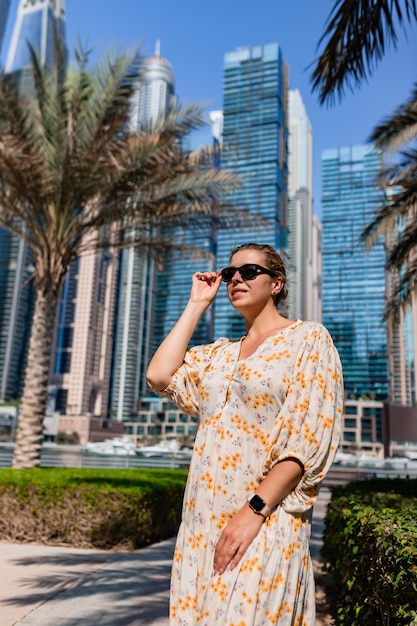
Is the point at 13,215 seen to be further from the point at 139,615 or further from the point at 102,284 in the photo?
the point at 102,284

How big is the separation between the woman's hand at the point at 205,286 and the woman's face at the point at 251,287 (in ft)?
0.42

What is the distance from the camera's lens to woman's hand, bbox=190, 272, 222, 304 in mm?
2104

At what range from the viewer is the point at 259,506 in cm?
155

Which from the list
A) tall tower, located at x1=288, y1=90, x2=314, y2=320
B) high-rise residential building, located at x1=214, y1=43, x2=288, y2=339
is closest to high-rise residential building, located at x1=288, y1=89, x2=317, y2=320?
tall tower, located at x1=288, y1=90, x2=314, y2=320

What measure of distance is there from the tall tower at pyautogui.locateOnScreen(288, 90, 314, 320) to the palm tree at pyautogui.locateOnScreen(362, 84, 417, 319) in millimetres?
85408

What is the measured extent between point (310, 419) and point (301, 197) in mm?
121404

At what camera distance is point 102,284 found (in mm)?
114625

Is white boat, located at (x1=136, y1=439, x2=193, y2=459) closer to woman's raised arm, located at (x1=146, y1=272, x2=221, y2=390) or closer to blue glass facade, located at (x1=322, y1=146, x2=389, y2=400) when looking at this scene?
woman's raised arm, located at (x1=146, y1=272, x2=221, y2=390)

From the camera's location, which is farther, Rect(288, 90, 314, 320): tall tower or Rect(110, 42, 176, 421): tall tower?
Rect(288, 90, 314, 320): tall tower

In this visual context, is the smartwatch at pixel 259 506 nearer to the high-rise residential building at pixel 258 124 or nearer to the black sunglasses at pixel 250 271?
the black sunglasses at pixel 250 271

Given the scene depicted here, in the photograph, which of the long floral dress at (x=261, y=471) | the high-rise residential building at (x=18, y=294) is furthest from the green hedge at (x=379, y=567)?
the high-rise residential building at (x=18, y=294)

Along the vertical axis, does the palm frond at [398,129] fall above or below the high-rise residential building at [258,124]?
below

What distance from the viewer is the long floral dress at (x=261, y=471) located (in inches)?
59.5

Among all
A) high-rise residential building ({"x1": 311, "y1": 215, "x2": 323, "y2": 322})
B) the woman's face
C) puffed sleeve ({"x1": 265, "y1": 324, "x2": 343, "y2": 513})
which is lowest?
puffed sleeve ({"x1": 265, "y1": 324, "x2": 343, "y2": 513})
